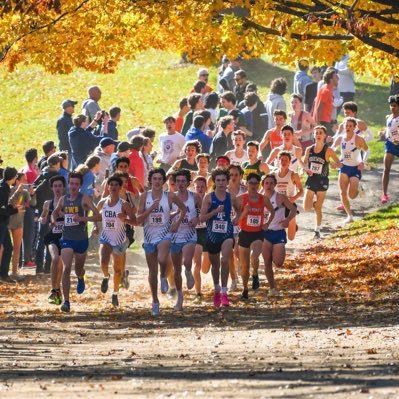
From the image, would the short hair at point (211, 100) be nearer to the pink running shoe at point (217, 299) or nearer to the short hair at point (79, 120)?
the short hair at point (79, 120)

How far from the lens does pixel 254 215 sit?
19.8 m

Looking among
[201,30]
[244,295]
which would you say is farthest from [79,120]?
[244,295]

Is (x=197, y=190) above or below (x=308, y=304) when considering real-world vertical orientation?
above

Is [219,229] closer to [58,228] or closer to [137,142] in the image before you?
[58,228]

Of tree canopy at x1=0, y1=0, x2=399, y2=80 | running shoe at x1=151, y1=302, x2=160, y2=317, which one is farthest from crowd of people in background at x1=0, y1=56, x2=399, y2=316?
tree canopy at x1=0, y1=0, x2=399, y2=80

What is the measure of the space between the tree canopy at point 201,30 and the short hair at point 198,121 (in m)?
1.46

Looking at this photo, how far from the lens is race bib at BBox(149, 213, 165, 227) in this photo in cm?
1877

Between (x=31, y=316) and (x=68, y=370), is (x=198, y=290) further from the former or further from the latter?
(x=68, y=370)

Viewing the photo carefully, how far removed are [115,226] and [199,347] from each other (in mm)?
4714

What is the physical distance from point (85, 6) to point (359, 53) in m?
4.17

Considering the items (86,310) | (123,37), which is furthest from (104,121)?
(86,310)

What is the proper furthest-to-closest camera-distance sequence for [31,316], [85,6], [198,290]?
[85,6]
[198,290]
[31,316]

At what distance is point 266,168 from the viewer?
22.6 m

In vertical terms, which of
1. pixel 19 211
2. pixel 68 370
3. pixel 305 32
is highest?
pixel 305 32
